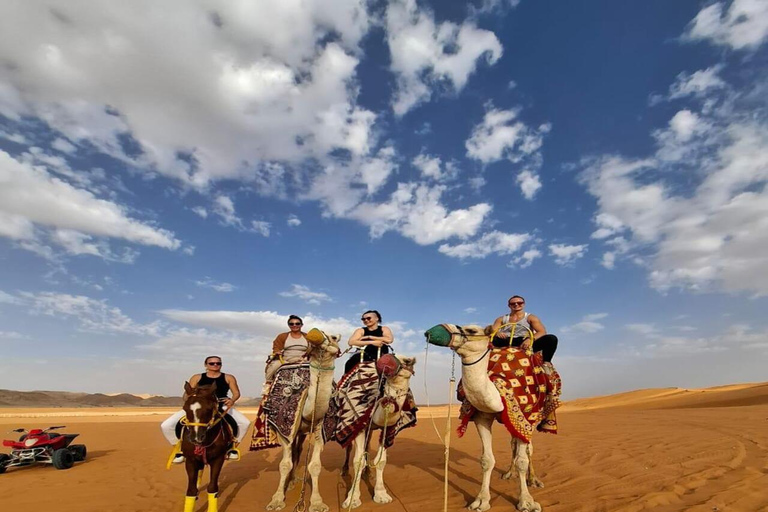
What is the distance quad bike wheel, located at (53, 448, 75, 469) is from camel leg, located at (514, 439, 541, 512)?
36.5 feet

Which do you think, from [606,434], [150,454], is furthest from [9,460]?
[606,434]

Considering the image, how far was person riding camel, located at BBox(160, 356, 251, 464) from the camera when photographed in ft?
22.6

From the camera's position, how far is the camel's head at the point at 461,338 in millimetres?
5652

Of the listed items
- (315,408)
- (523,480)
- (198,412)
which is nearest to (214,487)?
(198,412)

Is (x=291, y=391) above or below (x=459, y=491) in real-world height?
above

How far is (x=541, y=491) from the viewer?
6914 mm

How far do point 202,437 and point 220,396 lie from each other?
50.2 inches

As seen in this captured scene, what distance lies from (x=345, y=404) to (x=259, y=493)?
9.76ft

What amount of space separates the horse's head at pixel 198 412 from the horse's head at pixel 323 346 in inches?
60.7

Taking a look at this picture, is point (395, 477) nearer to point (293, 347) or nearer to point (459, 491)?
point (459, 491)

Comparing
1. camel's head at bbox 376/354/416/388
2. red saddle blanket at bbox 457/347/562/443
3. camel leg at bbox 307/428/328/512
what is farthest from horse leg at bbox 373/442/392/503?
red saddle blanket at bbox 457/347/562/443

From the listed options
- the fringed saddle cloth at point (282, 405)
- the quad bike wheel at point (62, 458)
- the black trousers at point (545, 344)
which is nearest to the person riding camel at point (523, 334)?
the black trousers at point (545, 344)

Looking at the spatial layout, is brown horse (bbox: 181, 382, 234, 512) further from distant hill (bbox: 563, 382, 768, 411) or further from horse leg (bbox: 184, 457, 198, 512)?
distant hill (bbox: 563, 382, 768, 411)

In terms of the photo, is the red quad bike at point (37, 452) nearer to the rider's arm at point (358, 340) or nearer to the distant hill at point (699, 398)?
the rider's arm at point (358, 340)
